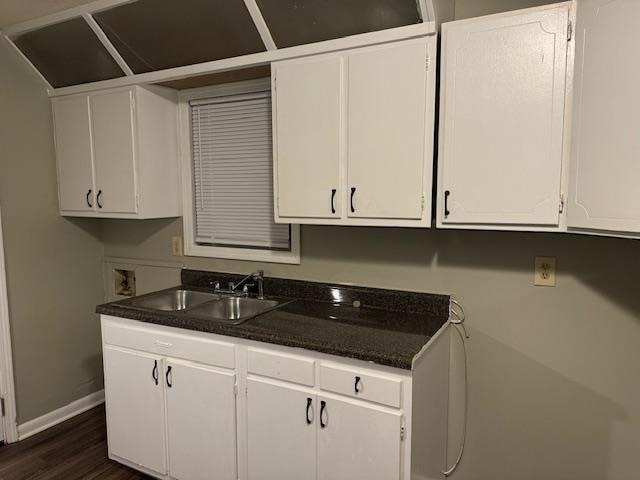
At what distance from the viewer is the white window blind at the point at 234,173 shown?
2594 millimetres

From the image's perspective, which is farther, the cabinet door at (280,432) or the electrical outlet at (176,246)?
the electrical outlet at (176,246)

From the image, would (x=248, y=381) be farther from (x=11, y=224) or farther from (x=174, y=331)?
(x=11, y=224)

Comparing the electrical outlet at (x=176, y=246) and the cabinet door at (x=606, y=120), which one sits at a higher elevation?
the cabinet door at (x=606, y=120)

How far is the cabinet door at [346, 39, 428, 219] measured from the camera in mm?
1785

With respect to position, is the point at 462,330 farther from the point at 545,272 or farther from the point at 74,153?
the point at 74,153

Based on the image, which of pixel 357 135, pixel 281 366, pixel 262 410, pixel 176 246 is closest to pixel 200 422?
pixel 262 410

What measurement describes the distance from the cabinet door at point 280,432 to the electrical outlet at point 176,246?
129 centimetres

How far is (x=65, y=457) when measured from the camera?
2561mm

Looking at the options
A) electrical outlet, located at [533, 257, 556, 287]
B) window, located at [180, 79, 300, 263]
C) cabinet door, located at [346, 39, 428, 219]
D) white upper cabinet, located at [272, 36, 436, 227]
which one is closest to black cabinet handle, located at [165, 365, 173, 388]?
window, located at [180, 79, 300, 263]

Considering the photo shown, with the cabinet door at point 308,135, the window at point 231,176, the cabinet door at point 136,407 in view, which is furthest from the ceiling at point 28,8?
the cabinet door at point 136,407

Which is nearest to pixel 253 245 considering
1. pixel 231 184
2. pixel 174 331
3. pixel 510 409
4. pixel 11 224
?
pixel 231 184

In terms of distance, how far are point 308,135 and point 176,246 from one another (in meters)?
1.38

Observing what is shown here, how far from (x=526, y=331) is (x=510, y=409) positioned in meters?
0.38

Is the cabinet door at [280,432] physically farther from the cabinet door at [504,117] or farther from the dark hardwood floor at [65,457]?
the cabinet door at [504,117]
